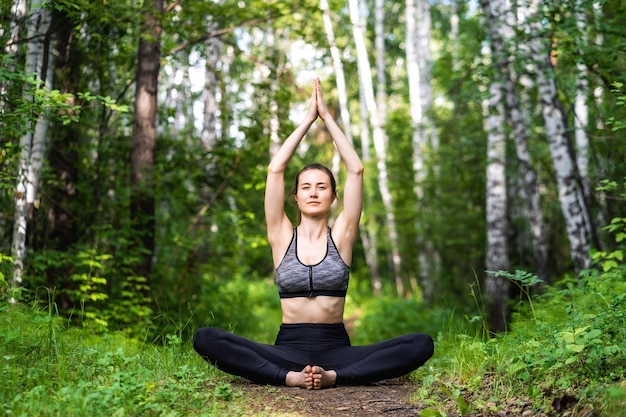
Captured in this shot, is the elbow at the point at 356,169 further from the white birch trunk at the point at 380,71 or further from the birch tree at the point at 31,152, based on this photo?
the white birch trunk at the point at 380,71

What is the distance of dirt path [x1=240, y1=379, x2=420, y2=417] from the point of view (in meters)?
4.06

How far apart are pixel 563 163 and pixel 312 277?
5.50 meters

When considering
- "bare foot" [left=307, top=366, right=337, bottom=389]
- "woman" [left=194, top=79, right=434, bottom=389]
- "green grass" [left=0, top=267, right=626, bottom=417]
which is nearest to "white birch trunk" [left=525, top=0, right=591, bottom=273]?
"green grass" [left=0, top=267, right=626, bottom=417]

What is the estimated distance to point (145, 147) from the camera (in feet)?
28.6

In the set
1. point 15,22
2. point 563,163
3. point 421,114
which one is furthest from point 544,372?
point 421,114

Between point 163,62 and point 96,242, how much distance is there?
2568mm

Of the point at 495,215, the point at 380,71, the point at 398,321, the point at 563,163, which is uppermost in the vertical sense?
the point at 380,71

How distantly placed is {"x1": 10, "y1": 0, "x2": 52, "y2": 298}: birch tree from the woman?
8.70 feet

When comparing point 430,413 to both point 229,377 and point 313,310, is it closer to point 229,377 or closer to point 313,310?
point 313,310

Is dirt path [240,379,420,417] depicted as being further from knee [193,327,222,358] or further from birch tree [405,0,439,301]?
birch tree [405,0,439,301]

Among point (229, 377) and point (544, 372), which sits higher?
point (544, 372)

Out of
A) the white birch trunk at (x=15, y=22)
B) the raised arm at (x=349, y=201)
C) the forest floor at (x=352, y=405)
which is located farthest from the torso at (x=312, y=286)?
the white birch trunk at (x=15, y=22)

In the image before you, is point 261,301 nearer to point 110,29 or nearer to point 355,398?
point 110,29

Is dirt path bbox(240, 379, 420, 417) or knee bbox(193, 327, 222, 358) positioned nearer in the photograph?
dirt path bbox(240, 379, 420, 417)
